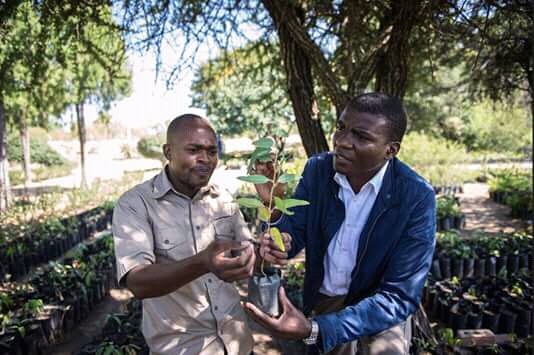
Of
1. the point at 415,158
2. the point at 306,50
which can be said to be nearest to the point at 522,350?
the point at 306,50

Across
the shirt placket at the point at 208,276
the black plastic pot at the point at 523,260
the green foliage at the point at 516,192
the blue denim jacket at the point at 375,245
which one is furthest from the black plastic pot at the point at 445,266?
the shirt placket at the point at 208,276

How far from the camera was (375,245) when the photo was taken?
65.7 inches

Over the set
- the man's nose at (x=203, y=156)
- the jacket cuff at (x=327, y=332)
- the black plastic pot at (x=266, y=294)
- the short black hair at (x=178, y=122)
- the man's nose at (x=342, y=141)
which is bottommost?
the jacket cuff at (x=327, y=332)

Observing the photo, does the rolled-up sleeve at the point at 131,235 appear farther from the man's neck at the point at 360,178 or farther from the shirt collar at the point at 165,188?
the man's neck at the point at 360,178

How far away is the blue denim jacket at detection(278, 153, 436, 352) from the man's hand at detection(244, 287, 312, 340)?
9cm

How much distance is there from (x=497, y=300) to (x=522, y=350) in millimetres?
1294

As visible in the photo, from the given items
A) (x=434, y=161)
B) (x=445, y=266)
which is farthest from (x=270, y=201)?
(x=434, y=161)

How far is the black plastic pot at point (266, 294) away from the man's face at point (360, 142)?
641 mm

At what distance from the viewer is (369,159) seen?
1.72 metres

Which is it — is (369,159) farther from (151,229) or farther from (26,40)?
(26,40)

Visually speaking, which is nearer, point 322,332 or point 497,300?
point 322,332

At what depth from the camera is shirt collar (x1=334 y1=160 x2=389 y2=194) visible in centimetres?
177

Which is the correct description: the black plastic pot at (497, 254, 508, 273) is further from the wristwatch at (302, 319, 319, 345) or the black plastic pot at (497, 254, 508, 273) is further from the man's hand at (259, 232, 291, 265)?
the man's hand at (259, 232, 291, 265)

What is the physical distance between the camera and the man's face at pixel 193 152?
1.71 meters
